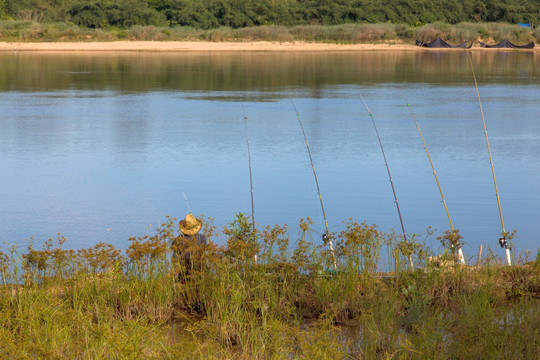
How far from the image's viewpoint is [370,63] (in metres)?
33.7

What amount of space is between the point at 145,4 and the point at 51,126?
4679 centimetres

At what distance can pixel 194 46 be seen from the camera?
45.9 metres

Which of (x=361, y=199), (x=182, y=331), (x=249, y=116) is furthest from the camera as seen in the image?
(x=249, y=116)

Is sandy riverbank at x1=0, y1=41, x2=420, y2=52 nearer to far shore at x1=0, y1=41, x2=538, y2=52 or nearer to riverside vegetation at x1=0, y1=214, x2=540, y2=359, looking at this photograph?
far shore at x1=0, y1=41, x2=538, y2=52

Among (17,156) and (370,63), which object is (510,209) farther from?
(370,63)

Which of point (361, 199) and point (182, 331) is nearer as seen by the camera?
point (182, 331)

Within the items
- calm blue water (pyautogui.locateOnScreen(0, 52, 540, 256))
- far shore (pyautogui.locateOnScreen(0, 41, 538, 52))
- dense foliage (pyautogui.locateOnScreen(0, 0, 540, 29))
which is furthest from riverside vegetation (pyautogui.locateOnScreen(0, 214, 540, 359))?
dense foliage (pyautogui.locateOnScreen(0, 0, 540, 29))

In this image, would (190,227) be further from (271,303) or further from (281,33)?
(281,33)

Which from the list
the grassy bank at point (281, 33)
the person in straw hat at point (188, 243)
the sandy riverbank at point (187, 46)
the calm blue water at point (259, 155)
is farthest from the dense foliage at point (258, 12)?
the person in straw hat at point (188, 243)

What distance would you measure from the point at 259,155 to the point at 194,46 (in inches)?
1396

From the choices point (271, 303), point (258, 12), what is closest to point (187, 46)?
point (258, 12)

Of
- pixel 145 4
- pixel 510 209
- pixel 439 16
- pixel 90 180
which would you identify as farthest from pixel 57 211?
pixel 439 16

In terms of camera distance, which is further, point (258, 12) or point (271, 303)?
point (258, 12)

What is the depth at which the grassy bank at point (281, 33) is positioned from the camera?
4900 centimetres
